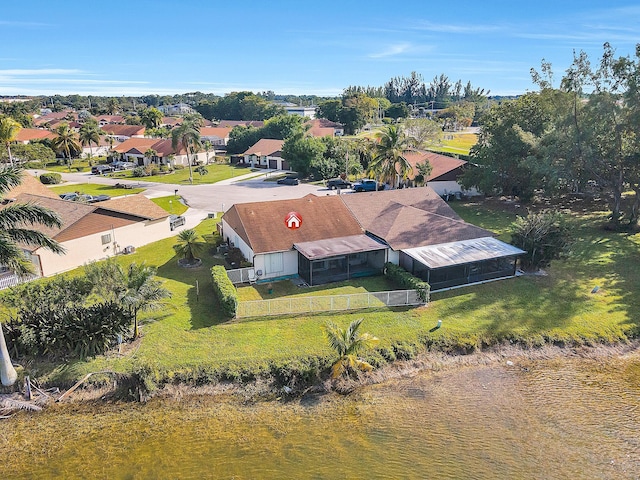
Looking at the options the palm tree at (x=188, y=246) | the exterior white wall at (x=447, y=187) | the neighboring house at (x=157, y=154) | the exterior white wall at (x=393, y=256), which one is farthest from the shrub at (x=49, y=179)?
the exterior white wall at (x=393, y=256)

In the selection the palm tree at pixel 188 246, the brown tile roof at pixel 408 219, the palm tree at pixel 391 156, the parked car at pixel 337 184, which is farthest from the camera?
the parked car at pixel 337 184

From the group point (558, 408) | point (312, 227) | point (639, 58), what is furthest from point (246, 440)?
point (639, 58)

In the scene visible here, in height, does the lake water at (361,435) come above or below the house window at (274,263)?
below

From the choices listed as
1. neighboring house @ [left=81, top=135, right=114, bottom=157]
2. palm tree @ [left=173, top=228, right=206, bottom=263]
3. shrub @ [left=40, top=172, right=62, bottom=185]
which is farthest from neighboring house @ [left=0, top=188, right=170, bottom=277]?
neighboring house @ [left=81, top=135, right=114, bottom=157]

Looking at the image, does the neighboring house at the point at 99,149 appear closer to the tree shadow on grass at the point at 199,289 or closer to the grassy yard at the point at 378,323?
the tree shadow on grass at the point at 199,289

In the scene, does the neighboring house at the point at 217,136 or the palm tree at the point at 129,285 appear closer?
the palm tree at the point at 129,285

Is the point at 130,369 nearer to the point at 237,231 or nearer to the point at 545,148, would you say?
the point at 237,231
